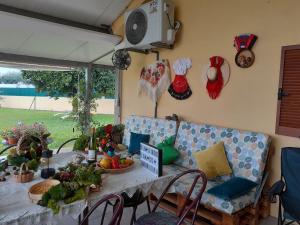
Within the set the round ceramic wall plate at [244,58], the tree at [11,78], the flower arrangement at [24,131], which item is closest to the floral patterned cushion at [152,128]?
the round ceramic wall plate at [244,58]

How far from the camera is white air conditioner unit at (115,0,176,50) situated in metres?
3.13

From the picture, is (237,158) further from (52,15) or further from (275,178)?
(52,15)

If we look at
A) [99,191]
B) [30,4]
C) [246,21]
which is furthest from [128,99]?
[99,191]

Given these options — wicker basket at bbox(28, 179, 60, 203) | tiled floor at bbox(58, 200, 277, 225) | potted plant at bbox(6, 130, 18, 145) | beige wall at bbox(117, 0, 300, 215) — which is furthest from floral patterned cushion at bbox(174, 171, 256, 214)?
potted plant at bbox(6, 130, 18, 145)

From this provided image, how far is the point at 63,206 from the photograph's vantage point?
1.33 m

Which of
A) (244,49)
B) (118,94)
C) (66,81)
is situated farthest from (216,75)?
(66,81)

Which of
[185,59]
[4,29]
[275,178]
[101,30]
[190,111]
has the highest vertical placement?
[101,30]

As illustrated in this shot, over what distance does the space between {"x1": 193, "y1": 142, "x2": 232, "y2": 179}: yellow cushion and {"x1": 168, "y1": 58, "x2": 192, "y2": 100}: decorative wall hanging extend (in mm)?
911

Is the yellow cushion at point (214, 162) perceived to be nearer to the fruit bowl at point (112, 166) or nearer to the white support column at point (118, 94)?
the fruit bowl at point (112, 166)

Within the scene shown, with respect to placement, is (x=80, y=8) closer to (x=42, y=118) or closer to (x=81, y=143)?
(x=81, y=143)

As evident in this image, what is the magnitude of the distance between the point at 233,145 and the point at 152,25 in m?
1.77

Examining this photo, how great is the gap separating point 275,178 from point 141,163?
1.40 metres

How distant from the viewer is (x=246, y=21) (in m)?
2.65

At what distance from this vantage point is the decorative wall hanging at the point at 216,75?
9.32 ft
